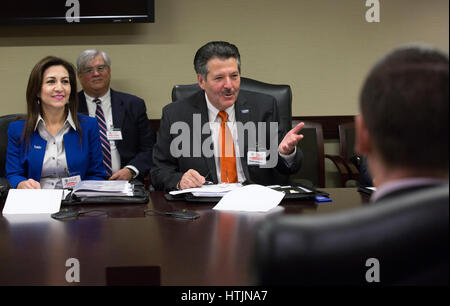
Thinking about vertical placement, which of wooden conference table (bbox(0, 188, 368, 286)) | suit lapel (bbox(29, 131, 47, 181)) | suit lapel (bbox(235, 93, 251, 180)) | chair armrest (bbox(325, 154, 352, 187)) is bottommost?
chair armrest (bbox(325, 154, 352, 187))

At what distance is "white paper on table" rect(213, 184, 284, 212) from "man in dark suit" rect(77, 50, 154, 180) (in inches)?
75.3

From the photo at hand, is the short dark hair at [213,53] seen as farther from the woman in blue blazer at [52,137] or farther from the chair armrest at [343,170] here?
the chair armrest at [343,170]

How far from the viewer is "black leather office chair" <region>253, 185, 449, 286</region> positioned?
589mm

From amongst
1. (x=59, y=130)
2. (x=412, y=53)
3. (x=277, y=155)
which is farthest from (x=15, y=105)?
(x=412, y=53)

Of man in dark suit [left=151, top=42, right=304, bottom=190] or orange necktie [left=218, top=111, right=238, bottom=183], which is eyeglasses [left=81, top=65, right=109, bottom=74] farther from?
orange necktie [left=218, top=111, right=238, bottom=183]

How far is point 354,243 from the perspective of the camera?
0.59m

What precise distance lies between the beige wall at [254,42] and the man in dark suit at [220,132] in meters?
1.64

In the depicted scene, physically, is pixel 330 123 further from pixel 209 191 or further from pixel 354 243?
pixel 354 243

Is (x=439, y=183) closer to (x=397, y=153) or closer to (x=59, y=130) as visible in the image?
(x=397, y=153)

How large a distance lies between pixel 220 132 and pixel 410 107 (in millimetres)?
2205

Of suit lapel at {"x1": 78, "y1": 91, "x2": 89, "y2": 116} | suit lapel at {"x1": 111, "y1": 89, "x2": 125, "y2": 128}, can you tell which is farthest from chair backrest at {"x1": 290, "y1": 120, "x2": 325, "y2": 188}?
suit lapel at {"x1": 78, "y1": 91, "x2": 89, "y2": 116}

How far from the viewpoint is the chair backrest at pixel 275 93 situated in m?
3.12

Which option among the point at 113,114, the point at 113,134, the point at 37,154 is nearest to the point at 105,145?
the point at 113,134
